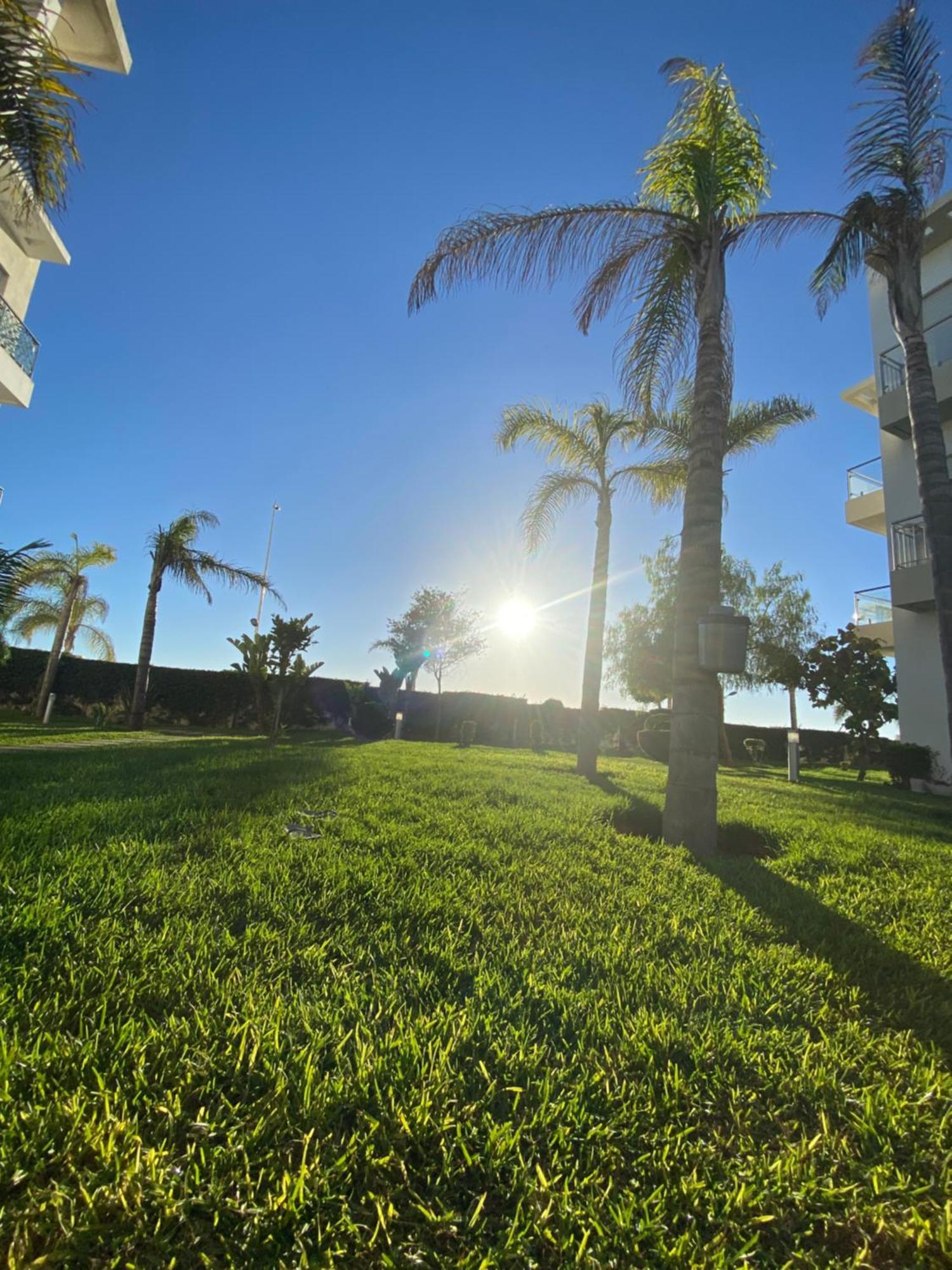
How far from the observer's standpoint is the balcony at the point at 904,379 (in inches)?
563

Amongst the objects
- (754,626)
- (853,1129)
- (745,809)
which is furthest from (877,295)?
(853,1129)

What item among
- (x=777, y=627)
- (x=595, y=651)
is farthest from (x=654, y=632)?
(x=595, y=651)

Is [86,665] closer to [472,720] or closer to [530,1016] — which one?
[472,720]

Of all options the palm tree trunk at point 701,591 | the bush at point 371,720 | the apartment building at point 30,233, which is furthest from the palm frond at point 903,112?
the bush at point 371,720

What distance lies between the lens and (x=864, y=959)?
2.64 m

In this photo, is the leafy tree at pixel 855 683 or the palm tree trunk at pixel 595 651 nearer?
the palm tree trunk at pixel 595 651

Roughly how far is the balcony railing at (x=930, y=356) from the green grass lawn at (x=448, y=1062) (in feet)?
52.2

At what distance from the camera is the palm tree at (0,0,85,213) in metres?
6.23

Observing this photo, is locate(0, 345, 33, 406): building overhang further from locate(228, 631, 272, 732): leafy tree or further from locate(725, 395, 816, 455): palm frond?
locate(725, 395, 816, 455): palm frond

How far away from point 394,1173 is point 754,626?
1070 inches

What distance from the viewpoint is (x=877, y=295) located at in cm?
1725

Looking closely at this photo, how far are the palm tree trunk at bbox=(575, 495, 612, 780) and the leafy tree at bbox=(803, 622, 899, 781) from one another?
995 centimetres

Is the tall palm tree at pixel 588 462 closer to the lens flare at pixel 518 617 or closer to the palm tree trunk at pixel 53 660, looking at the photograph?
the lens flare at pixel 518 617

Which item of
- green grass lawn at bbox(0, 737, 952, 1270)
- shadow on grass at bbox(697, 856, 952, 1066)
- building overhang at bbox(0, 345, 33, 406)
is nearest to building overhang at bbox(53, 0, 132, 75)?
building overhang at bbox(0, 345, 33, 406)
